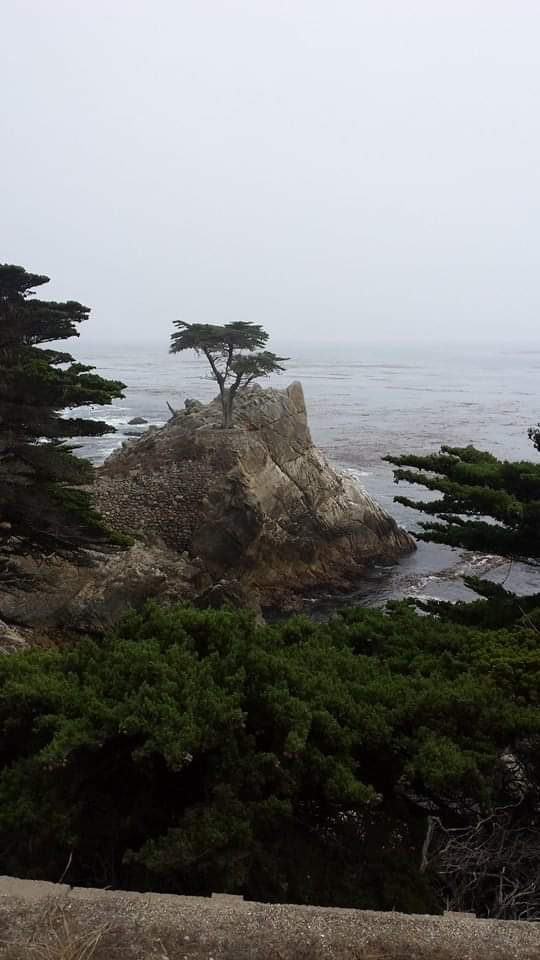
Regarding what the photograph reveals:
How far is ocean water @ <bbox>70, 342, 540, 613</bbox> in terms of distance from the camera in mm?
20594

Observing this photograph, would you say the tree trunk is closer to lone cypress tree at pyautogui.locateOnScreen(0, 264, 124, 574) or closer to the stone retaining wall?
the stone retaining wall

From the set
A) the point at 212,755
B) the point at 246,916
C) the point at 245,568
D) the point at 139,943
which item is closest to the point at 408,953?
the point at 246,916

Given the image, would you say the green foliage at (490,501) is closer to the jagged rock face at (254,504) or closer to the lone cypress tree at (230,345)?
the jagged rock face at (254,504)

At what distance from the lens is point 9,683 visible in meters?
4.73

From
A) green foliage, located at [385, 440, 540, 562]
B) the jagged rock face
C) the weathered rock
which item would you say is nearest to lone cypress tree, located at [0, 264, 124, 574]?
the weathered rock

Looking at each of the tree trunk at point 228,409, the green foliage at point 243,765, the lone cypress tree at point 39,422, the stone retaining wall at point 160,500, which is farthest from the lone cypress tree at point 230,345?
the green foliage at point 243,765

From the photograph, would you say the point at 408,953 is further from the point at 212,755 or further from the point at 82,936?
the point at 212,755

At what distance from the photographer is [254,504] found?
18.9m

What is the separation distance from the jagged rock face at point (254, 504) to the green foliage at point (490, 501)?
10141 mm

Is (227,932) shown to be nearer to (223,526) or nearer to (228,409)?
(223,526)

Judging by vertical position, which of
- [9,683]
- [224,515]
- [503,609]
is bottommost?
[224,515]

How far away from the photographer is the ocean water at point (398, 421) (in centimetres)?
2059

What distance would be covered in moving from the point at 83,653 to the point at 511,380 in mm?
90149

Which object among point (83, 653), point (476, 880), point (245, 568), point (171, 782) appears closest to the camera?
point (476, 880)
